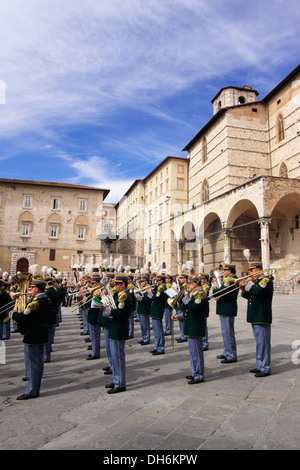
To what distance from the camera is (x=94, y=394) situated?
16.3ft

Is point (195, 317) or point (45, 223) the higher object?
point (45, 223)

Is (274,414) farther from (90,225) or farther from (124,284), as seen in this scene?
(90,225)

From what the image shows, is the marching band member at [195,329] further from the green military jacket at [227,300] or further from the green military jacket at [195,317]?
the green military jacket at [227,300]

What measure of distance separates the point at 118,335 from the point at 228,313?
2.71m

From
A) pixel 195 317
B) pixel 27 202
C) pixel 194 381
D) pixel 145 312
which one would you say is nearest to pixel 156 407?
pixel 194 381

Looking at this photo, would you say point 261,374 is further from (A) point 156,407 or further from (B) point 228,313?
(A) point 156,407

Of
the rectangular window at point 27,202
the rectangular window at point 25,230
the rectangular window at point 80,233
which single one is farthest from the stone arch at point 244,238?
the rectangular window at point 27,202

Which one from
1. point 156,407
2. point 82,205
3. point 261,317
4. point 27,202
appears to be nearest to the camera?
point 156,407

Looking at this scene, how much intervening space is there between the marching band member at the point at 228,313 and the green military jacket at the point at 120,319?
2.26 metres

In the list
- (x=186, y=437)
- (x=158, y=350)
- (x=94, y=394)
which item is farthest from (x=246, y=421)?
(x=158, y=350)

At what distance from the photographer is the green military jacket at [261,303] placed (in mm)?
5805

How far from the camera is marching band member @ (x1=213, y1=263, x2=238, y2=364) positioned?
6.68 metres

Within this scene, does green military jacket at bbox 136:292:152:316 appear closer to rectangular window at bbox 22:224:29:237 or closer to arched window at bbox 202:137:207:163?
arched window at bbox 202:137:207:163

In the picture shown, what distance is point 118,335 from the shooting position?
5.25 meters
